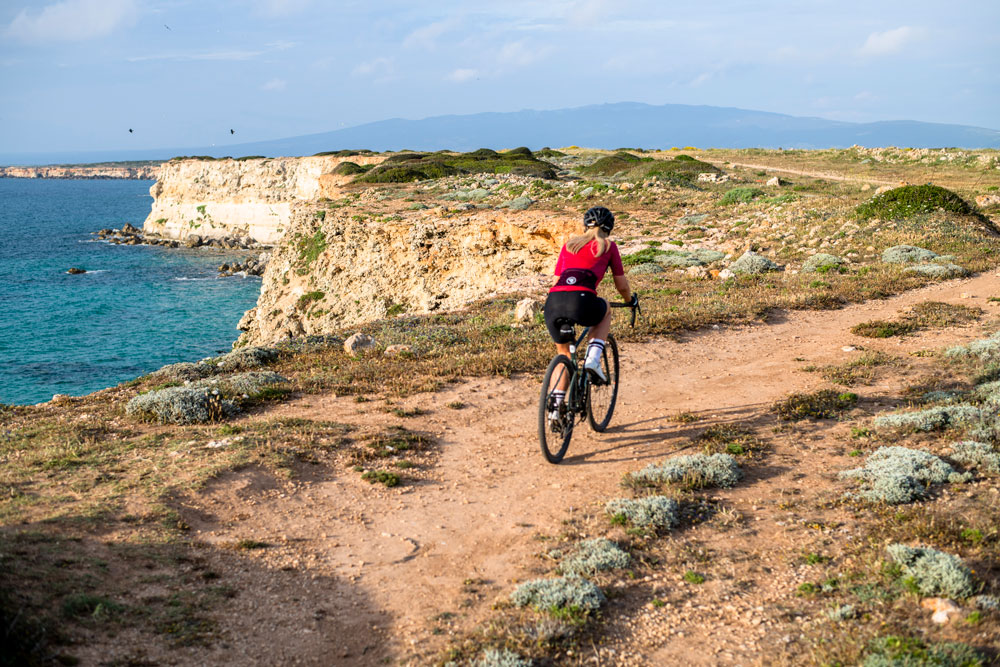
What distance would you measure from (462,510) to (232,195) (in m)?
85.2

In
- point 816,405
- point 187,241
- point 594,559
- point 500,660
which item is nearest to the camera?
point 500,660

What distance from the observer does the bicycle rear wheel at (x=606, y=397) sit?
862 centimetres

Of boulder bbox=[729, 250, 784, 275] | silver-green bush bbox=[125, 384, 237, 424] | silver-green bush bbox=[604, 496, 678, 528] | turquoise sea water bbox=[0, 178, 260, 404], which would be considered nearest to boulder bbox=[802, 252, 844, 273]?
boulder bbox=[729, 250, 784, 275]

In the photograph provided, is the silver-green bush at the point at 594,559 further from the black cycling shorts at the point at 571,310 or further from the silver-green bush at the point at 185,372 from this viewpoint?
the silver-green bush at the point at 185,372

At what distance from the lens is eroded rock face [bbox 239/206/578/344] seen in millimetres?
28109

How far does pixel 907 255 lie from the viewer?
1912 cm

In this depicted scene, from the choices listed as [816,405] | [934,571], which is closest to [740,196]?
[816,405]

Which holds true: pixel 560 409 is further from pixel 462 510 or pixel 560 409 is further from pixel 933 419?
pixel 933 419

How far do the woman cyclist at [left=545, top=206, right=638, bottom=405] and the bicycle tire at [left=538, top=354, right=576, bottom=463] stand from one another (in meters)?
0.07

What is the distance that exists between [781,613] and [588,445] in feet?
12.0

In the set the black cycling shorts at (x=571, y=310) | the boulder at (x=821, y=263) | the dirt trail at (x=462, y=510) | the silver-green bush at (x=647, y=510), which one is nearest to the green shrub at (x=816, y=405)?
the dirt trail at (x=462, y=510)

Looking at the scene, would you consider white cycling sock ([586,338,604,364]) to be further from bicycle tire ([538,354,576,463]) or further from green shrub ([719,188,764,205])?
green shrub ([719,188,764,205])

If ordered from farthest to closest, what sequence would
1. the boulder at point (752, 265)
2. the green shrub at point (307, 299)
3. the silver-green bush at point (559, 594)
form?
1. the green shrub at point (307, 299)
2. the boulder at point (752, 265)
3. the silver-green bush at point (559, 594)

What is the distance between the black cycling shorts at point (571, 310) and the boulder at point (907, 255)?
15.4 metres
